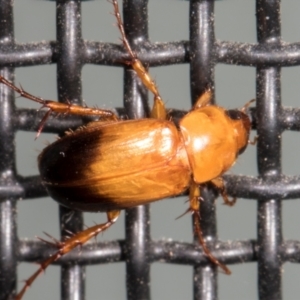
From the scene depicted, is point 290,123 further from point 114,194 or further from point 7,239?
point 7,239

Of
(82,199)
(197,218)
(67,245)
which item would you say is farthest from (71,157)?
(197,218)

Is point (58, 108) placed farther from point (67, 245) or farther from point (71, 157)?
point (67, 245)

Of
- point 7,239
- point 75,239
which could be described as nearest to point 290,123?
point 75,239

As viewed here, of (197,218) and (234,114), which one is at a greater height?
(234,114)

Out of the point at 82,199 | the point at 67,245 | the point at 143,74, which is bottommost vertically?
the point at 67,245

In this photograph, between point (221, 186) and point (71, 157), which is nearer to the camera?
point (71, 157)

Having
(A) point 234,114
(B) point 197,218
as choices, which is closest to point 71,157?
(B) point 197,218

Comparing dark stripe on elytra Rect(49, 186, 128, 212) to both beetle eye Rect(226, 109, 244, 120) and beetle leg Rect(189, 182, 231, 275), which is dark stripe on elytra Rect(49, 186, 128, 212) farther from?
beetle eye Rect(226, 109, 244, 120)
